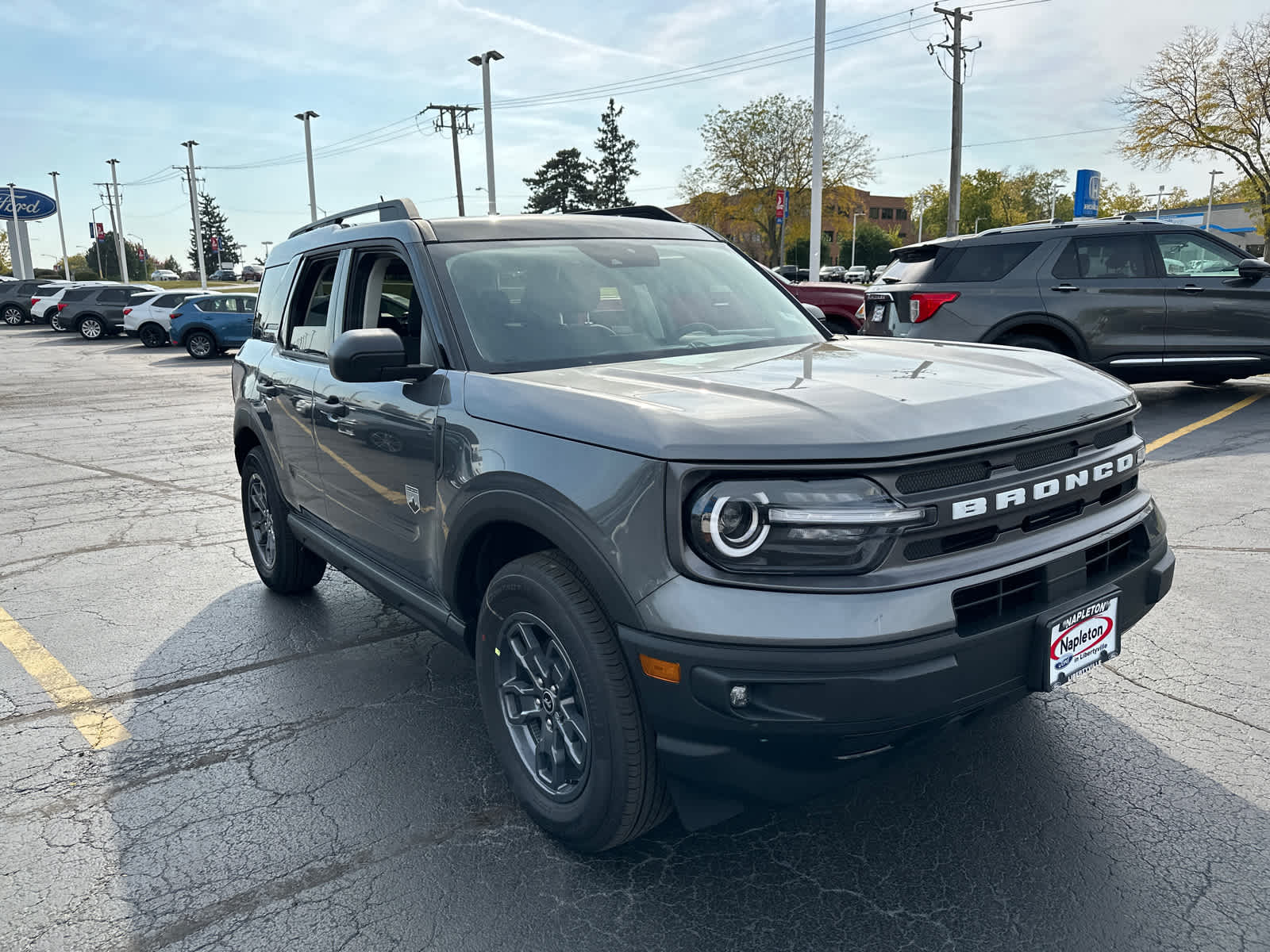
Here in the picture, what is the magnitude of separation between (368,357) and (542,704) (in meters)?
1.21

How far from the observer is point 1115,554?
2715mm

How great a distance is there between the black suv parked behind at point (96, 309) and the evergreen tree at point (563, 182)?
Result: 51352mm

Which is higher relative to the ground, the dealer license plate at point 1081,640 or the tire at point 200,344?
the dealer license plate at point 1081,640

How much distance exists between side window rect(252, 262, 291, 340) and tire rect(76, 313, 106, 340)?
31.8 m

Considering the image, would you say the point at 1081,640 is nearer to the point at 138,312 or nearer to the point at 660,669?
the point at 660,669

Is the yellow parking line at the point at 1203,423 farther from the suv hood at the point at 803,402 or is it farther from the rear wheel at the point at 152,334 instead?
the rear wheel at the point at 152,334

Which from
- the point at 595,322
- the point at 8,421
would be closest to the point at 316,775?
the point at 595,322

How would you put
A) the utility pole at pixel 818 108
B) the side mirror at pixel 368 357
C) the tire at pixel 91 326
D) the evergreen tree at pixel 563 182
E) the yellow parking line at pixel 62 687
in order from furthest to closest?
the evergreen tree at pixel 563 182 → the tire at pixel 91 326 → the utility pole at pixel 818 108 → the yellow parking line at pixel 62 687 → the side mirror at pixel 368 357

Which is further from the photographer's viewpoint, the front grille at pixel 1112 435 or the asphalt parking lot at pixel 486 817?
the front grille at pixel 1112 435

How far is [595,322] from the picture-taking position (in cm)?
340

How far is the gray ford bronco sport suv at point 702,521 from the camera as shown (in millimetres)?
2146

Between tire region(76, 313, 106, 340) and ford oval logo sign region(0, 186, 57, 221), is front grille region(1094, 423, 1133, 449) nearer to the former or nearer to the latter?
tire region(76, 313, 106, 340)

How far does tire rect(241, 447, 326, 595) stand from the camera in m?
4.93

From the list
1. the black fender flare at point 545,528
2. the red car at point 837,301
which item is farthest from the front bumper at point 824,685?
the red car at point 837,301
